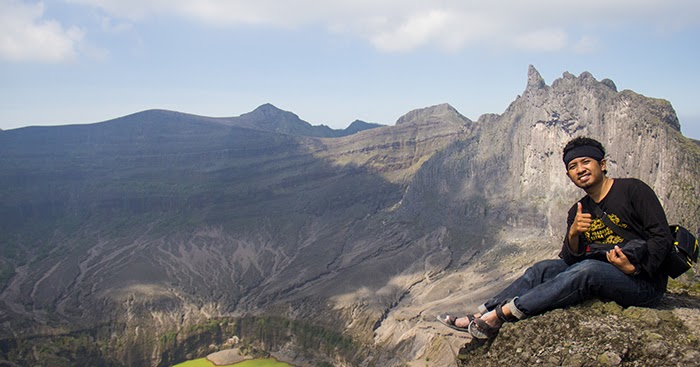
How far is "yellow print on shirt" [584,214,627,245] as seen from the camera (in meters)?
10.7

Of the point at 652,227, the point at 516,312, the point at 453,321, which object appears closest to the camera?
the point at 652,227

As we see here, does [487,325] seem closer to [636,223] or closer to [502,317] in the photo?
[502,317]

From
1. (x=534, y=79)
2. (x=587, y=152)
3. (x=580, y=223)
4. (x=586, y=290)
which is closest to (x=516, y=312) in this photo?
(x=586, y=290)

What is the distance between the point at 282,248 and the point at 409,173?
180 ft

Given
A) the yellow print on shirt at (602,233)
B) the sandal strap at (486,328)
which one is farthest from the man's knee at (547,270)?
the sandal strap at (486,328)

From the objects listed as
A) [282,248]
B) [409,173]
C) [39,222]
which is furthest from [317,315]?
[39,222]

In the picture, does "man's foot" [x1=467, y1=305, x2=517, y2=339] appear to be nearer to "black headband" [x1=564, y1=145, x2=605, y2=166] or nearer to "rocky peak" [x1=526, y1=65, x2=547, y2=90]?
"black headband" [x1=564, y1=145, x2=605, y2=166]

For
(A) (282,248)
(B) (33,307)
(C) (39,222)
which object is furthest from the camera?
(C) (39,222)

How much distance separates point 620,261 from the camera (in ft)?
33.6

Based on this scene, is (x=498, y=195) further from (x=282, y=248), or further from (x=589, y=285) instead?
(x=589, y=285)

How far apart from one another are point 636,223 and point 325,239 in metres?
148

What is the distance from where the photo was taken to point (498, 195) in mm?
141375

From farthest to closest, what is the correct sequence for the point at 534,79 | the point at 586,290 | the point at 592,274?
the point at 534,79, the point at 586,290, the point at 592,274

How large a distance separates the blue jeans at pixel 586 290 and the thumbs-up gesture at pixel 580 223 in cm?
59
